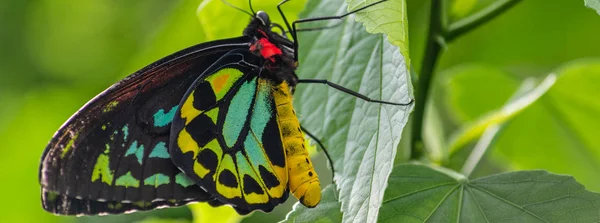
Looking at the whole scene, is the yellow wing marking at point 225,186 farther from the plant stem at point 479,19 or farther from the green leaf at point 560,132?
the green leaf at point 560,132

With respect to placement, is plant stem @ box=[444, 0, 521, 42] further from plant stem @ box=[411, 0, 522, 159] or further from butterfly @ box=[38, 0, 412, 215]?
butterfly @ box=[38, 0, 412, 215]

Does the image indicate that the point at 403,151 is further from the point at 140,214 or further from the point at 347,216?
the point at 140,214

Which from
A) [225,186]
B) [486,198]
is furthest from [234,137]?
[486,198]

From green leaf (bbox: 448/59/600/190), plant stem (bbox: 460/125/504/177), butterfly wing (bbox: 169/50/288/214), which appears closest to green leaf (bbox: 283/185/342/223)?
butterfly wing (bbox: 169/50/288/214)

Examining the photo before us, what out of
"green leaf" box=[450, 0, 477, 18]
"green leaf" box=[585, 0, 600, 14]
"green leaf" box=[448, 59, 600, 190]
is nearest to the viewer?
"green leaf" box=[585, 0, 600, 14]

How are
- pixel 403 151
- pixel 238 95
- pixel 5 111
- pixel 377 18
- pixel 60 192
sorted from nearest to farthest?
pixel 377 18, pixel 60 192, pixel 238 95, pixel 403 151, pixel 5 111

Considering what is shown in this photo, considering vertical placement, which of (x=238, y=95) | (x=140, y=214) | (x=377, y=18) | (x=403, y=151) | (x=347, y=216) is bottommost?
(x=140, y=214)

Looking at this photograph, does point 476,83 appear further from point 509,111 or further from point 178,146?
point 178,146

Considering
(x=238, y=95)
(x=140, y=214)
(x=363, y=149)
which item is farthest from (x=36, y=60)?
(x=363, y=149)
